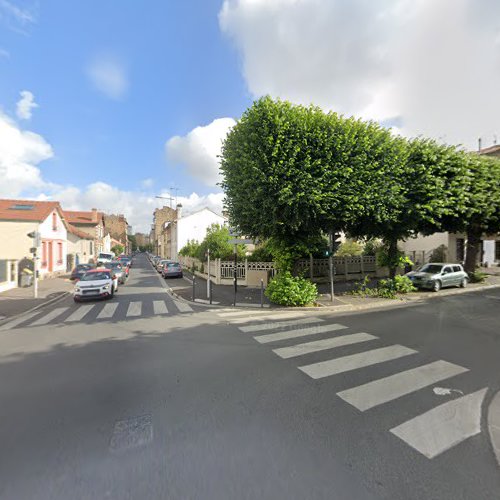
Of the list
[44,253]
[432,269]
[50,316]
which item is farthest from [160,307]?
[44,253]

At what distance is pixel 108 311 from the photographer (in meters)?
9.61

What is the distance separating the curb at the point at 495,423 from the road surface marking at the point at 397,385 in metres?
0.70

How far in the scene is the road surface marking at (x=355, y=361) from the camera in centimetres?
449

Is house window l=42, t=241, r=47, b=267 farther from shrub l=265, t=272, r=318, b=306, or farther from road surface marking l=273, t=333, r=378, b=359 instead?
road surface marking l=273, t=333, r=378, b=359

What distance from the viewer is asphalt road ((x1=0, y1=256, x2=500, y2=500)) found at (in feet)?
7.64

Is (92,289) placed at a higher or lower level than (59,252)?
lower

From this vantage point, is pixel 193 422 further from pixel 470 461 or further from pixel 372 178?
pixel 372 178

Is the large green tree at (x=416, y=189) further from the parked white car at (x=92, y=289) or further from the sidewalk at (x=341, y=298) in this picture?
the parked white car at (x=92, y=289)

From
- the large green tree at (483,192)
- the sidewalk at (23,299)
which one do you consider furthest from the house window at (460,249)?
the sidewalk at (23,299)

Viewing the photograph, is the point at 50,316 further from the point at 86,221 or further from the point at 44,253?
the point at 86,221

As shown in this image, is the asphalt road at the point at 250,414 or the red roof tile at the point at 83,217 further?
the red roof tile at the point at 83,217

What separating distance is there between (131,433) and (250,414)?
4.67 feet

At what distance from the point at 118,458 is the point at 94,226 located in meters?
43.3

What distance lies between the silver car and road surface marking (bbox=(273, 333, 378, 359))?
872 centimetres
